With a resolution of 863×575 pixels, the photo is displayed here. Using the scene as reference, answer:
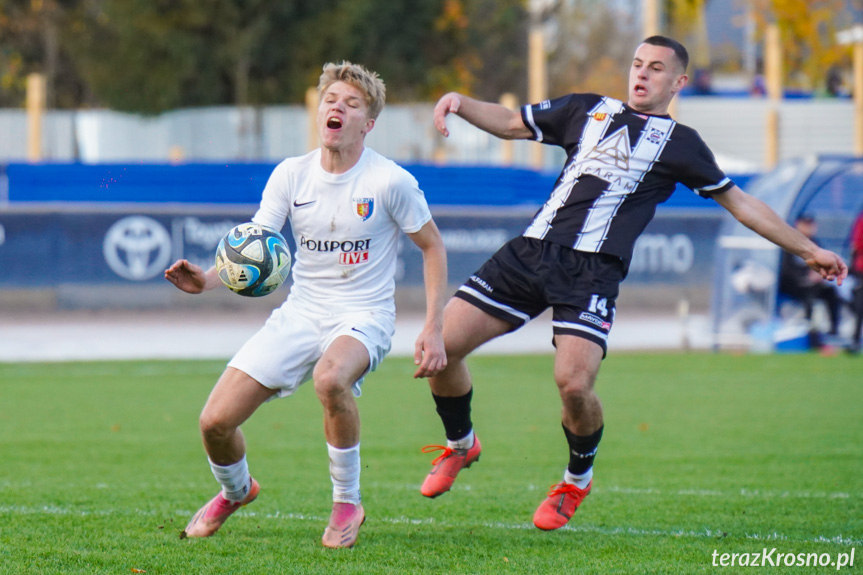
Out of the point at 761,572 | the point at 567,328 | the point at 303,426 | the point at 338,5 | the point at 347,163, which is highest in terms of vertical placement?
the point at 338,5

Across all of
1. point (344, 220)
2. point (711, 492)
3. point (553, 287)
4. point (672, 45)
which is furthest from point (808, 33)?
point (344, 220)

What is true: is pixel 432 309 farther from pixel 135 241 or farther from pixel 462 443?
pixel 135 241

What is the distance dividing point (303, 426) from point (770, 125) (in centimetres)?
1432

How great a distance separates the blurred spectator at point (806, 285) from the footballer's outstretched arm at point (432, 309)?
10.8 metres

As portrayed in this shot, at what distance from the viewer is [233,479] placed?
17.9 feet

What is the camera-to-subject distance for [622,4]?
133 feet

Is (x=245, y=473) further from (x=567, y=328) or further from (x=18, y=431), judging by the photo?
(x=18, y=431)

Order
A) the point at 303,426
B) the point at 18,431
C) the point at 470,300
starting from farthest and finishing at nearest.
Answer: the point at 303,426, the point at 18,431, the point at 470,300

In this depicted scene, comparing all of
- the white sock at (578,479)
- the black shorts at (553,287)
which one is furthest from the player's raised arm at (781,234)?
the white sock at (578,479)

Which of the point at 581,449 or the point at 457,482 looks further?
the point at 457,482

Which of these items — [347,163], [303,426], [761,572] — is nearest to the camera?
[761,572]

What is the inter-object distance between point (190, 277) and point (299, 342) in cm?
58

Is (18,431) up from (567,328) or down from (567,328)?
down

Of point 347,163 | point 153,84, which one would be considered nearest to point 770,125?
point 153,84
